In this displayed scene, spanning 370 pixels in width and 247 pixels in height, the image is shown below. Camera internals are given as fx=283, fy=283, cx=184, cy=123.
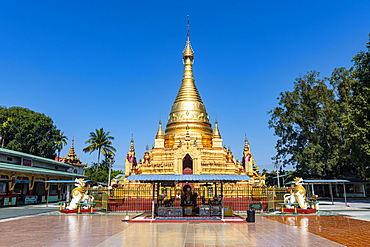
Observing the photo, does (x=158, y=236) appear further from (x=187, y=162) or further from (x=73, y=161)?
(x=73, y=161)

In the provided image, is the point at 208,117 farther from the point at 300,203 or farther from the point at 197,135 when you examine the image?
the point at 300,203

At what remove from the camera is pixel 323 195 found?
45.6 m

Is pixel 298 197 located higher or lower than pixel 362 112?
lower

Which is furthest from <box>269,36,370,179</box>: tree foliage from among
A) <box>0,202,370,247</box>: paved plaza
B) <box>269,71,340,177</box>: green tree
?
<box>0,202,370,247</box>: paved plaza

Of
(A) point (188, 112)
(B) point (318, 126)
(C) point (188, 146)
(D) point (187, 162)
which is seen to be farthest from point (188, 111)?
(B) point (318, 126)

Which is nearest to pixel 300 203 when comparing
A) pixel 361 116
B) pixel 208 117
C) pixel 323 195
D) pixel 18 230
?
pixel 361 116

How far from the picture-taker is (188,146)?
34875mm

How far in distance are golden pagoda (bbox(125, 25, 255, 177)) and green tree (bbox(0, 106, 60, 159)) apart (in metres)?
15.9

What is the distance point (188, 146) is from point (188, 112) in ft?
26.9

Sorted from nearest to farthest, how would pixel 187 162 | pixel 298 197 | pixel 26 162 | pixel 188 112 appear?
pixel 298 197 < pixel 26 162 < pixel 187 162 < pixel 188 112

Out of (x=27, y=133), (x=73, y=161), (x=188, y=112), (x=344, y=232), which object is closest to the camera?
(x=344, y=232)

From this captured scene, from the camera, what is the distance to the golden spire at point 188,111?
1625 inches

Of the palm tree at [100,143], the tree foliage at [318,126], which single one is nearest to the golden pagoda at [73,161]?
the palm tree at [100,143]

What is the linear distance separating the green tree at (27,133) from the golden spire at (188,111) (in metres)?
21.9
